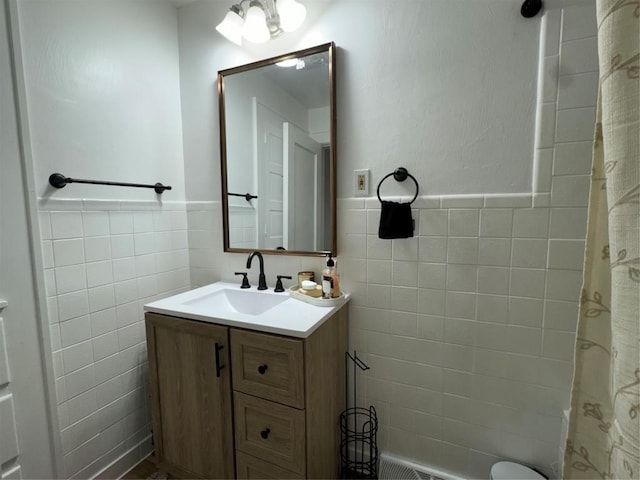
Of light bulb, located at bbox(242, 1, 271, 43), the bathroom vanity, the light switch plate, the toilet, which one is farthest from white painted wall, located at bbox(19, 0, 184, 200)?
the toilet

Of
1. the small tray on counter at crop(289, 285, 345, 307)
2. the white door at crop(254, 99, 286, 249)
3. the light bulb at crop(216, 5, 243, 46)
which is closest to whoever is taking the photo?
the small tray on counter at crop(289, 285, 345, 307)

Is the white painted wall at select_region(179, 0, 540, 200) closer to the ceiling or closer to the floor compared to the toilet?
closer to the ceiling

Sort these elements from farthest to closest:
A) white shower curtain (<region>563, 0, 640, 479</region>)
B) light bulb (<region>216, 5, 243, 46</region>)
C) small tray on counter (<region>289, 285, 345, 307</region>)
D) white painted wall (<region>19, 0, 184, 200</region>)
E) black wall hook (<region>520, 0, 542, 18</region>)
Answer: light bulb (<region>216, 5, 243, 46</region>) → small tray on counter (<region>289, 285, 345, 307</region>) → white painted wall (<region>19, 0, 184, 200</region>) → black wall hook (<region>520, 0, 542, 18</region>) → white shower curtain (<region>563, 0, 640, 479</region>)

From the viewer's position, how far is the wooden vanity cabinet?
1033 mm

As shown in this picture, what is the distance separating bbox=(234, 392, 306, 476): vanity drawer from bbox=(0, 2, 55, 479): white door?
0.75 metres

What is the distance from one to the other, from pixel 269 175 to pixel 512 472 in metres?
1.60

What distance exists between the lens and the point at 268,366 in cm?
106

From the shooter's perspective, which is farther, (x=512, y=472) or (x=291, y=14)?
(x=291, y=14)

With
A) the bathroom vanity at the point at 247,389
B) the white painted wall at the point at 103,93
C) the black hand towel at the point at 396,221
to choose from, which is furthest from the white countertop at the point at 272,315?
the white painted wall at the point at 103,93

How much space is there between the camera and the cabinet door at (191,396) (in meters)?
1.15

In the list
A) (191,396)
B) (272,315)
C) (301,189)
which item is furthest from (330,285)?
(191,396)

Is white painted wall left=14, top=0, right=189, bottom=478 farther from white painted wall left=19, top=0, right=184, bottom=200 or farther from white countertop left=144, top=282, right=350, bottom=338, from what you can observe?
white countertop left=144, top=282, right=350, bottom=338

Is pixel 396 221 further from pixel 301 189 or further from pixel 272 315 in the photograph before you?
pixel 272 315

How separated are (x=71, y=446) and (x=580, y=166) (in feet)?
7.27
